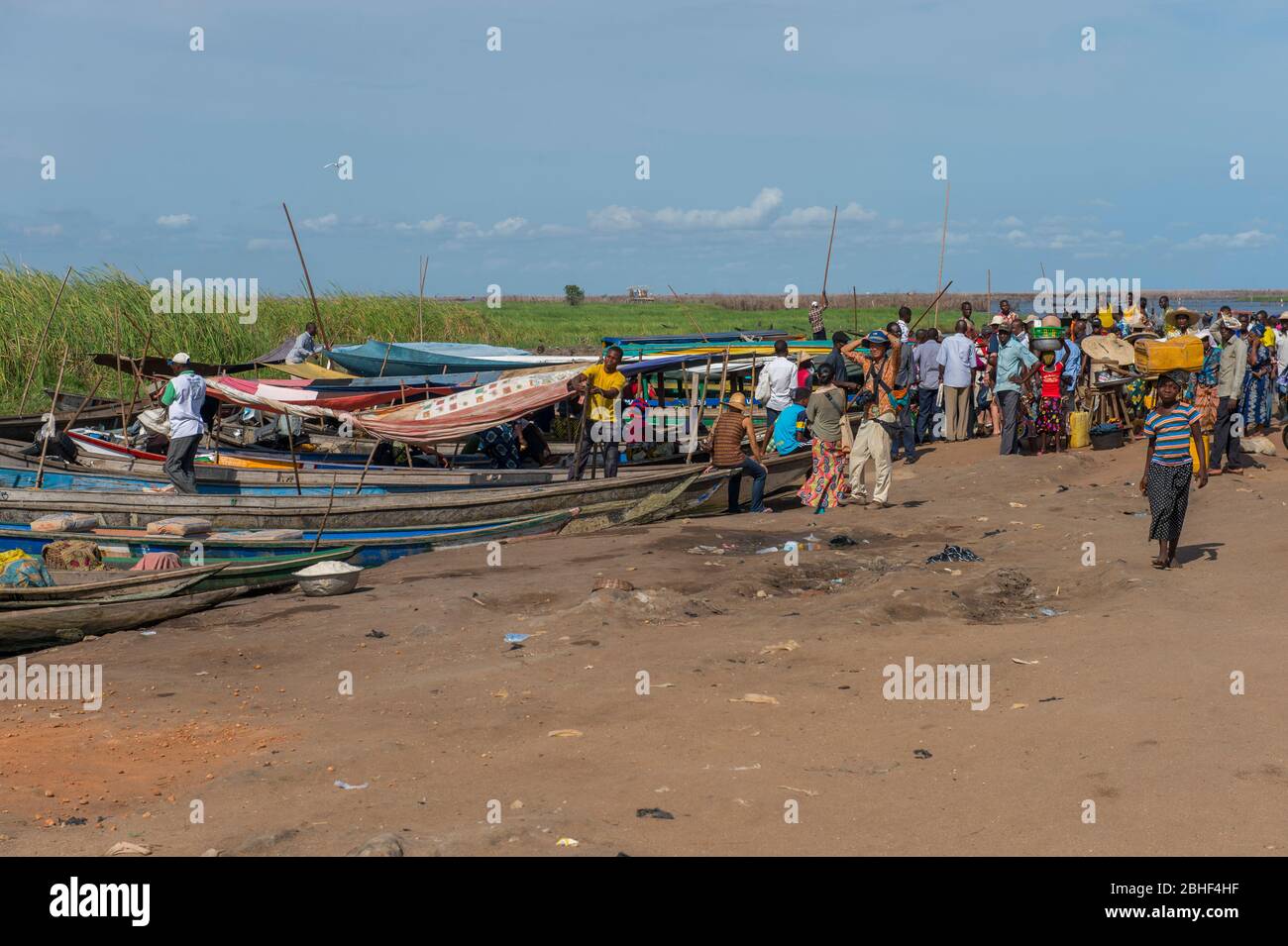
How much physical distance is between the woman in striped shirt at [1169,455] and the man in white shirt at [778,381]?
592cm

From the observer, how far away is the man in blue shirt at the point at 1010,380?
14.6 m

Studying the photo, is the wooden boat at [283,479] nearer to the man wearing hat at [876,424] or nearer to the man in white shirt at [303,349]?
the man wearing hat at [876,424]

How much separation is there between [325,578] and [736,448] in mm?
4799

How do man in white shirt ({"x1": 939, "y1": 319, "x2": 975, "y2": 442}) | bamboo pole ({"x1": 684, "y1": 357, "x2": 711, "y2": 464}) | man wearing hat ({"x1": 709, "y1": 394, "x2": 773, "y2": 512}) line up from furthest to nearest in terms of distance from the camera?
man in white shirt ({"x1": 939, "y1": 319, "x2": 975, "y2": 442}), bamboo pole ({"x1": 684, "y1": 357, "x2": 711, "y2": 464}), man wearing hat ({"x1": 709, "y1": 394, "x2": 773, "y2": 512})

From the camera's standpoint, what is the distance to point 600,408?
12.9 m

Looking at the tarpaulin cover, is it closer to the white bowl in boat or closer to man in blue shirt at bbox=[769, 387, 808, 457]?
the white bowl in boat

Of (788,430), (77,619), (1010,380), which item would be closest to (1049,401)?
(1010,380)

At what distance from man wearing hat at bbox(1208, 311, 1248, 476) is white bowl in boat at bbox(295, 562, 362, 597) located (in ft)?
30.1

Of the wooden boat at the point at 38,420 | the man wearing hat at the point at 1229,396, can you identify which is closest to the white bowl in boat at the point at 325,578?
the wooden boat at the point at 38,420

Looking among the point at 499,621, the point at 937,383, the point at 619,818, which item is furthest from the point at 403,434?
the point at 619,818

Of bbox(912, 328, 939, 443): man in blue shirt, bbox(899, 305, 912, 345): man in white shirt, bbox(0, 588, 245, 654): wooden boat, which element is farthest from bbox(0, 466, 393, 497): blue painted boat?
bbox(912, 328, 939, 443): man in blue shirt

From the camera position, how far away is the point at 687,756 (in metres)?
5.98

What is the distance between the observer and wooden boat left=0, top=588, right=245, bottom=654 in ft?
27.6

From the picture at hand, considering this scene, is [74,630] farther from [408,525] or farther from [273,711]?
[408,525]
